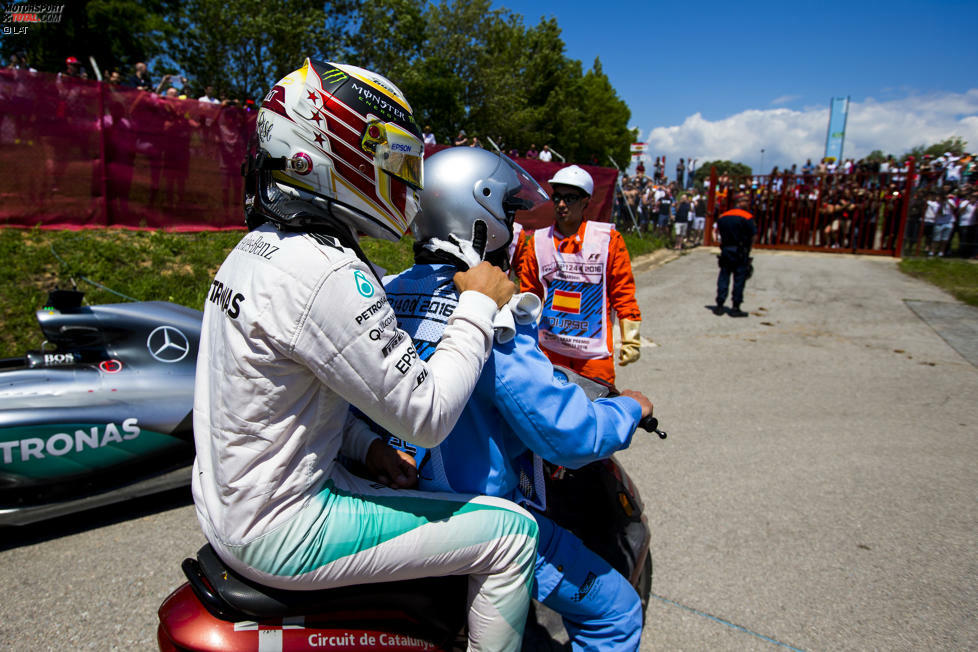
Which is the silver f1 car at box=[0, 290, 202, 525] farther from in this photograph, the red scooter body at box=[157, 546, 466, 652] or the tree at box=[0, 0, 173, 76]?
the tree at box=[0, 0, 173, 76]

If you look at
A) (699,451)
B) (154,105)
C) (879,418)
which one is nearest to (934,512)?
(699,451)

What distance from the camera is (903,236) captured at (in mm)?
16562

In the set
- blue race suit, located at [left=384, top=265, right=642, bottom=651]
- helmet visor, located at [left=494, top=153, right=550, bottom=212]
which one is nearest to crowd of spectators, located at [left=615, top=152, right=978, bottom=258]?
helmet visor, located at [left=494, top=153, right=550, bottom=212]

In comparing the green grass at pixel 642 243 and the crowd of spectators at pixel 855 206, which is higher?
the crowd of spectators at pixel 855 206

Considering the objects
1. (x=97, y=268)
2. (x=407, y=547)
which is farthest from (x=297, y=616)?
(x=97, y=268)

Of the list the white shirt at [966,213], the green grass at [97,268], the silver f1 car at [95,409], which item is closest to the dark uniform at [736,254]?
the green grass at [97,268]

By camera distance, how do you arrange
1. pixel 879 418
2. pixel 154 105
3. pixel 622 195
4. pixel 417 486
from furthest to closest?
pixel 622 195, pixel 154 105, pixel 879 418, pixel 417 486

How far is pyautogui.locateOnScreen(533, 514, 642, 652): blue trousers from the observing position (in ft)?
5.89

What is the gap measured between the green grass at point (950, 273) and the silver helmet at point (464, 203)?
1216cm

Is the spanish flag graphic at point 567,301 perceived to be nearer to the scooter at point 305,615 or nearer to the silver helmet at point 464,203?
the silver helmet at point 464,203

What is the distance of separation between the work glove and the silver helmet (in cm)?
225

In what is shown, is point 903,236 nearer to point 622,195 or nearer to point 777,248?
point 777,248

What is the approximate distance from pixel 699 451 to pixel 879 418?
207 centimetres

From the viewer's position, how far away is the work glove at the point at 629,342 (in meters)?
3.95
